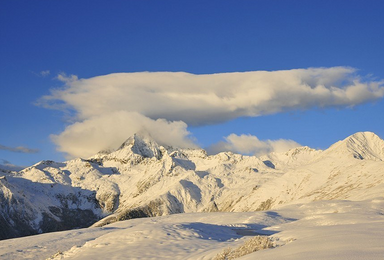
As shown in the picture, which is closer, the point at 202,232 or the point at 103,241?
the point at 103,241

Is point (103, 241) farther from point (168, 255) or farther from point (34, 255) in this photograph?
point (34, 255)

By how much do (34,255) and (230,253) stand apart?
101 ft

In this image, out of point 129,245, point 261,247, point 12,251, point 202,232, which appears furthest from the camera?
point 12,251

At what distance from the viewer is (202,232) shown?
47156 mm

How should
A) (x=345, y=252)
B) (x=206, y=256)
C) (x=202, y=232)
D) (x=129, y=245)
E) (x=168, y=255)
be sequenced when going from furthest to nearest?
(x=202, y=232) < (x=129, y=245) < (x=168, y=255) < (x=206, y=256) < (x=345, y=252)

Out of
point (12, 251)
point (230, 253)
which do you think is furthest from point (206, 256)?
point (12, 251)

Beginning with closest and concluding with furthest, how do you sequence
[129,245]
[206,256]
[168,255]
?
[206,256]
[168,255]
[129,245]

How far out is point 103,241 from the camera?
4075 cm

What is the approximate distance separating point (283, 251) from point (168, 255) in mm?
15724

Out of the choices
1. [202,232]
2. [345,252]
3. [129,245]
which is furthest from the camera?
[202,232]

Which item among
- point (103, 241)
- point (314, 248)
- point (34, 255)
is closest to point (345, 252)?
point (314, 248)

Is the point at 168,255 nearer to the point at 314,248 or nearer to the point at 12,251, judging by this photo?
the point at 314,248

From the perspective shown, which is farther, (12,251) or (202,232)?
(12,251)

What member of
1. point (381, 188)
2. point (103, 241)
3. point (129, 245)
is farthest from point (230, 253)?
point (381, 188)
